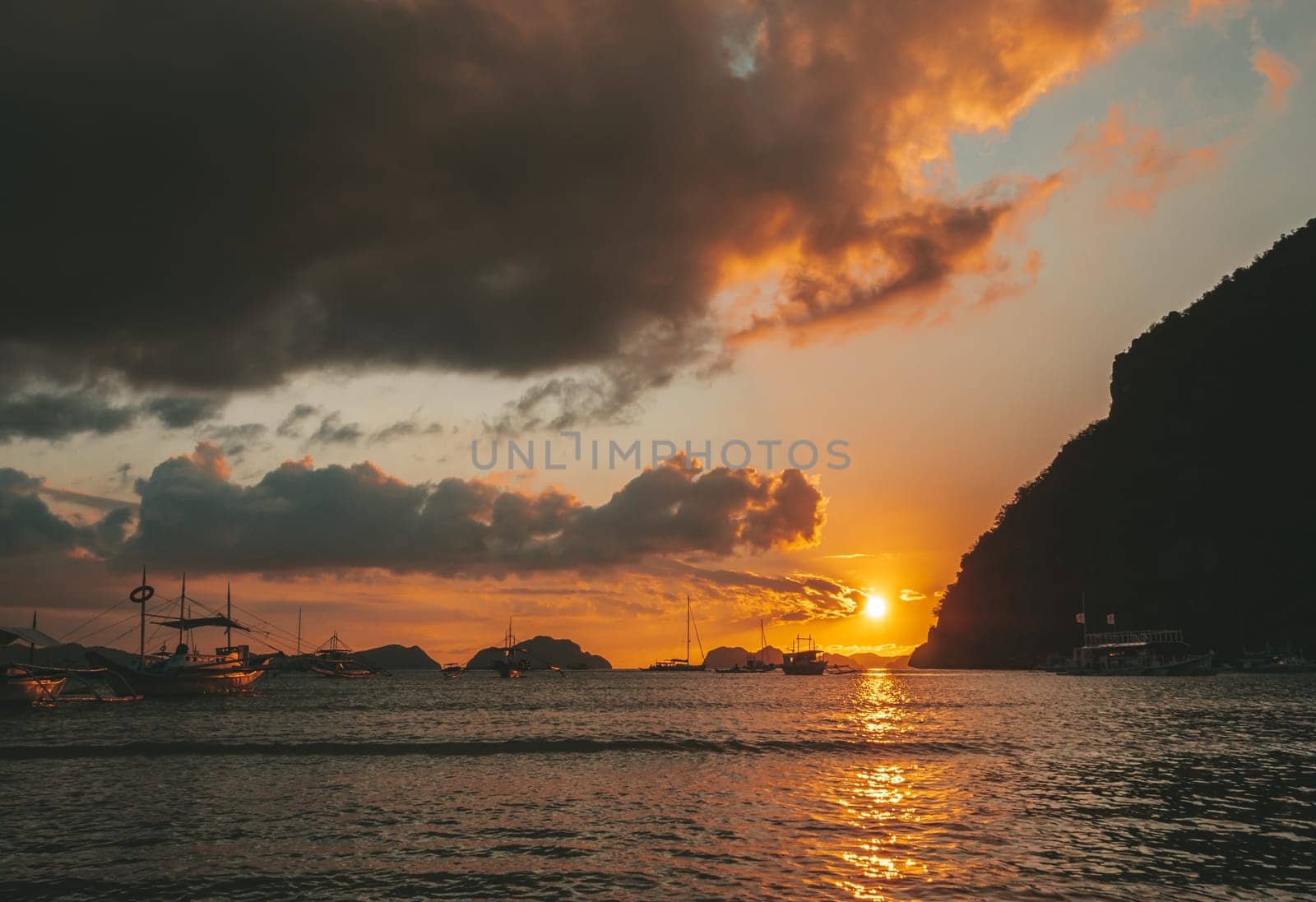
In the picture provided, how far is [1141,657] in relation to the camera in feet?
552

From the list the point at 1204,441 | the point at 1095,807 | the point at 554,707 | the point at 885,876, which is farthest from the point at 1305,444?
the point at 885,876

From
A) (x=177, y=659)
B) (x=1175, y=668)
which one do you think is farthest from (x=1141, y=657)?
(x=177, y=659)

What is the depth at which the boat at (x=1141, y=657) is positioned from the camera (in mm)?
157200

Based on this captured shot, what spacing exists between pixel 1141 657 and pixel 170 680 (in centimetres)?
16342

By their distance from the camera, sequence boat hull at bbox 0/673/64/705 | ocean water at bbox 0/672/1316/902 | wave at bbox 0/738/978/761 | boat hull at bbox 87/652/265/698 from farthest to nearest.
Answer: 1. boat hull at bbox 87/652/265/698
2. boat hull at bbox 0/673/64/705
3. wave at bbox 0/738/978/761
4. ocean water at bbox 0/672/1316/902

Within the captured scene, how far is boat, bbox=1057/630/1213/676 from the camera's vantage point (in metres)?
157

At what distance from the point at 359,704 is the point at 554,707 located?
25.5m

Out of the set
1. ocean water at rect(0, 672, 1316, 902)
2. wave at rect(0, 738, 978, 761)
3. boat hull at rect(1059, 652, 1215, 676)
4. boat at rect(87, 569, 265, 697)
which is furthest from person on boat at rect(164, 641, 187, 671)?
boat hull at rect(1059, 652, 1215, 676)

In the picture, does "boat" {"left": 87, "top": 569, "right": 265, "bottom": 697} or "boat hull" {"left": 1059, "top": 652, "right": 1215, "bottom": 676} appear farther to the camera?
"boat hull" {"left": 1059, "top": 652, "right": 1215, "bottom": 676}

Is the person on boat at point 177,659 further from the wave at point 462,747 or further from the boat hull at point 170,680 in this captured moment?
the wave at point 462,747

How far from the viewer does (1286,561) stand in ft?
596

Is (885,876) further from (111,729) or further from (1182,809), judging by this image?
(111,729)

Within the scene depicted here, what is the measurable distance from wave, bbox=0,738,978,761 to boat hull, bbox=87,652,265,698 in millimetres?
63490

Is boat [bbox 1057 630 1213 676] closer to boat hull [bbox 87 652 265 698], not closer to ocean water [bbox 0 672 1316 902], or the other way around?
ocean water [bbox 0 672 1316 902]
